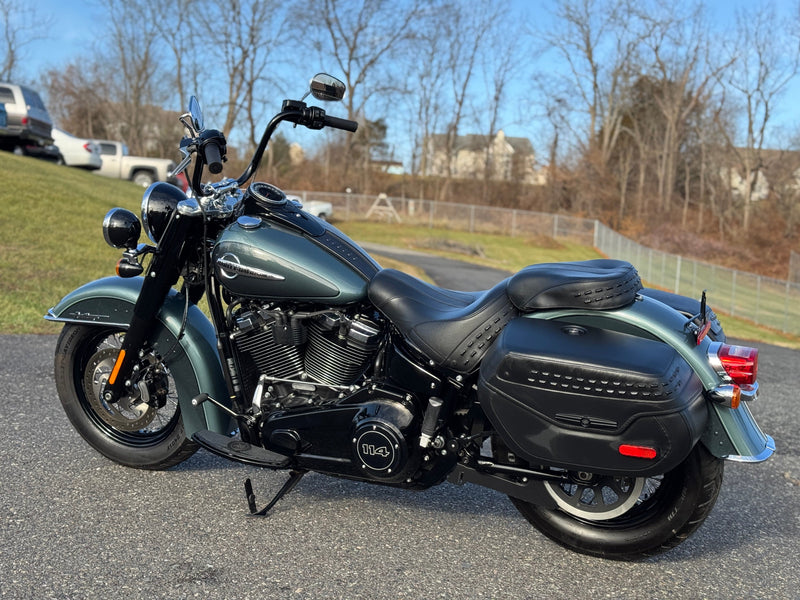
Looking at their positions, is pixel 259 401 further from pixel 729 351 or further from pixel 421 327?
pixel 729 351

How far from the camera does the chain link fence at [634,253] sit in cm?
1978

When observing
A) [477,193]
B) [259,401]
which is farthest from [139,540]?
[477,193]

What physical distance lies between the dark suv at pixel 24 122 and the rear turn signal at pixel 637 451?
2144 centimetres

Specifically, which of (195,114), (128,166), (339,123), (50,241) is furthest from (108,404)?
(128,166)

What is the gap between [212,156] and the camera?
334 centimetres

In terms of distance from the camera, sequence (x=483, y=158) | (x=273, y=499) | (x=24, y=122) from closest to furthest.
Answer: (x=273, y=499), (x=24, y=122), (x=483, y=158)

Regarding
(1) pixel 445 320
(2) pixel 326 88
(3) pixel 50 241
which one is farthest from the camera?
(3) pixel 50 241

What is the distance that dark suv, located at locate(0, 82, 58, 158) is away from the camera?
810 inches

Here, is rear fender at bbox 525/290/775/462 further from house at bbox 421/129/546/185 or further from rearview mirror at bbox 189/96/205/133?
house at bbox 421/129/546/185

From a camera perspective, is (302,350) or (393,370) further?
(302,350)

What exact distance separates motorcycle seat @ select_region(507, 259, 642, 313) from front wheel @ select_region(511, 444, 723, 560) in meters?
0.66

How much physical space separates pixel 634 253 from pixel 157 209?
1073 inches

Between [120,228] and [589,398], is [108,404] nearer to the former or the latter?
[120,228]

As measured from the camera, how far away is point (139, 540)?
3252mm
